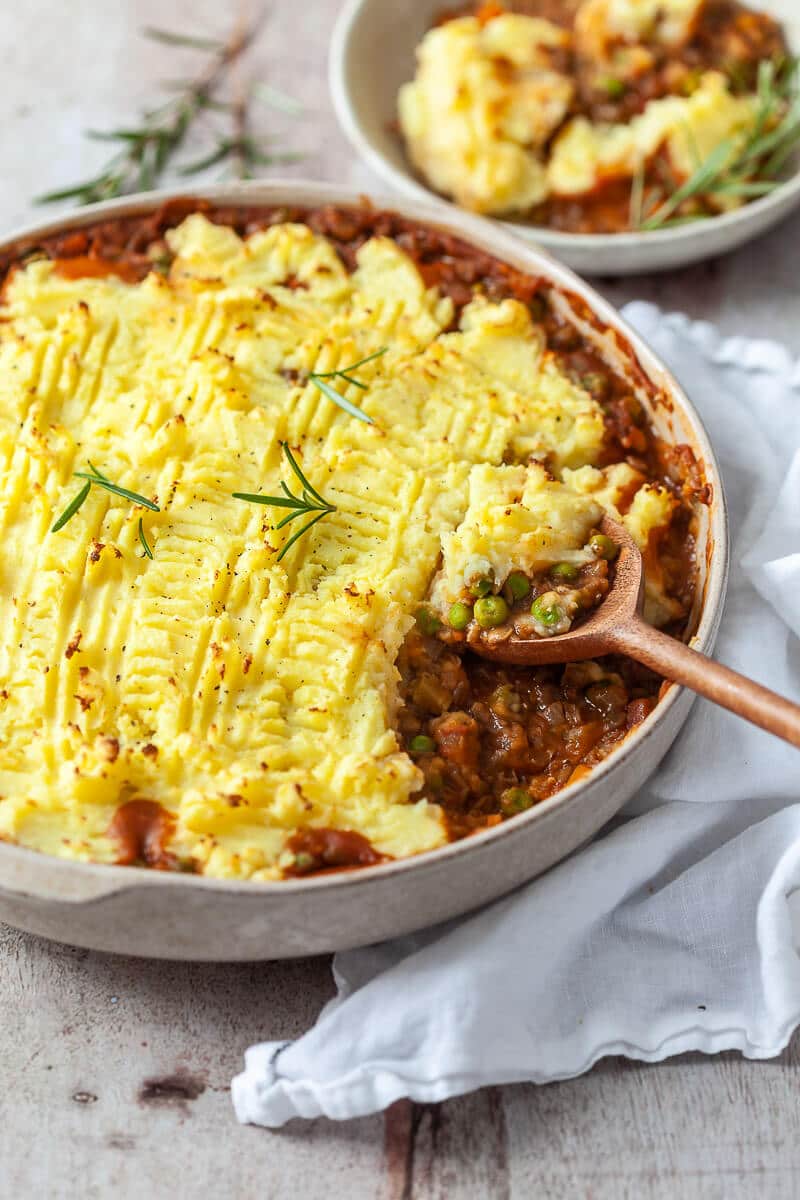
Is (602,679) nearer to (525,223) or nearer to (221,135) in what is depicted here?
(525,223)

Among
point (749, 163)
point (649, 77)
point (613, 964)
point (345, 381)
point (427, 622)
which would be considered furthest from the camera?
point (649, 77)

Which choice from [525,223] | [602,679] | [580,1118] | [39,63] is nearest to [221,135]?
[39,63]

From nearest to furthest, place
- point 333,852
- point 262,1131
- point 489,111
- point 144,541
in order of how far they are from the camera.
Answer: point 333,852 → point 262,1131 → point 144,541 → point 489,111

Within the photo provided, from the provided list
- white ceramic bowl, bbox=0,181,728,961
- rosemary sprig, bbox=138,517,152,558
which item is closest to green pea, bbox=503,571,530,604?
white ceramic bowl, bbox=0,181,728,961

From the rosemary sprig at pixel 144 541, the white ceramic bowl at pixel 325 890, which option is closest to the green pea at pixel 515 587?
the white ceramic bowl at pixel 325 890

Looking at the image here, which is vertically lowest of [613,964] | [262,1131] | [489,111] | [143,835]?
[262,1131]

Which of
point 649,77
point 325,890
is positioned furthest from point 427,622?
point 649,77

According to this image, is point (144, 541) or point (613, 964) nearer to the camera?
point (613, 964)

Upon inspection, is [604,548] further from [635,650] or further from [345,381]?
[345,381]

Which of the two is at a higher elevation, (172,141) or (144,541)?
(172,141)
